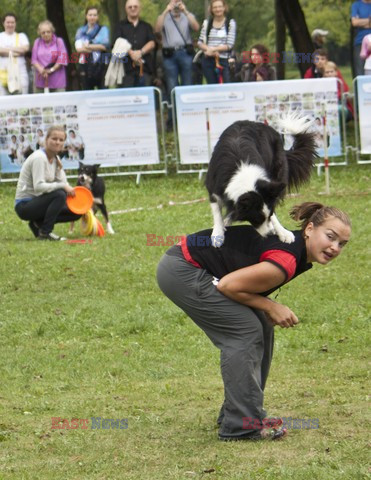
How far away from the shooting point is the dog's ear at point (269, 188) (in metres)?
6.88

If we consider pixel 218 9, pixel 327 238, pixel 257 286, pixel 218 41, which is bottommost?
pixel 257 286

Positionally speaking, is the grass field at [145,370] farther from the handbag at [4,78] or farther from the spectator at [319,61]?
the spectator at [319,61]

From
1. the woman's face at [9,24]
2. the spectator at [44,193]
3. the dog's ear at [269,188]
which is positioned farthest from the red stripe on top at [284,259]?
the woman's face at [9,24]

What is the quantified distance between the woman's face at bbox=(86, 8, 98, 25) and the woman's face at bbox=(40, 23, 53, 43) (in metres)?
0.77

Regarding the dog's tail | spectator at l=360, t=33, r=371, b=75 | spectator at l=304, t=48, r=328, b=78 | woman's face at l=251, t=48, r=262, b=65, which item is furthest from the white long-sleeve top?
spectator at l=360, t=33, r=371, b=75

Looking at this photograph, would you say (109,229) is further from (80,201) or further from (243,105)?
(243,105)

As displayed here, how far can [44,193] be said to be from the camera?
12758mm

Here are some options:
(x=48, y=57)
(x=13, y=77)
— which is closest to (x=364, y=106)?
(x=48, y=57)

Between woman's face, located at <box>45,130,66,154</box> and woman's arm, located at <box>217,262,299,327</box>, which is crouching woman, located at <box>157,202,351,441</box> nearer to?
woman's arm, located at <box>217,262,299,327</box>

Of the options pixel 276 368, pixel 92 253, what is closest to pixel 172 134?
pixel 92 253

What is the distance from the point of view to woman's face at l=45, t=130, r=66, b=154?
12.3 metres

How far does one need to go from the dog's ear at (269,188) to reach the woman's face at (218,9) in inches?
415

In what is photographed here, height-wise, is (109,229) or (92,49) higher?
(92,49)

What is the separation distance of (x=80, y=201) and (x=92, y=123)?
384 centimetres
